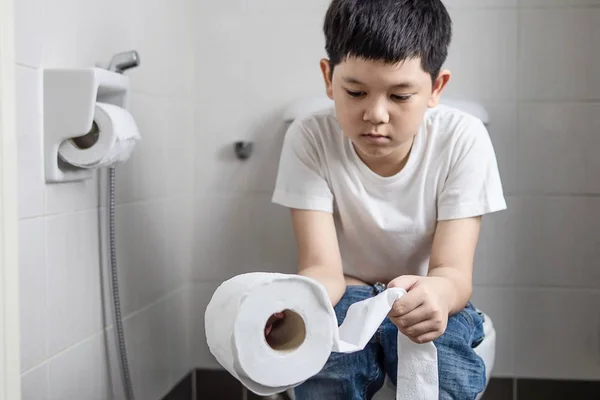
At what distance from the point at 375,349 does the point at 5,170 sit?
56cm

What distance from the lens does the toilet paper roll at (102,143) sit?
106 cm

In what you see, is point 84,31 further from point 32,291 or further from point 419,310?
point 419,310

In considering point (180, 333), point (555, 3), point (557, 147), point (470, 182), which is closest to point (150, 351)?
point (180, 333)

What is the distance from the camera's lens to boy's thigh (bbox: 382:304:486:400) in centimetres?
108

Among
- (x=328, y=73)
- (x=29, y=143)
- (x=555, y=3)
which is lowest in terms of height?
(x=29, y=143)

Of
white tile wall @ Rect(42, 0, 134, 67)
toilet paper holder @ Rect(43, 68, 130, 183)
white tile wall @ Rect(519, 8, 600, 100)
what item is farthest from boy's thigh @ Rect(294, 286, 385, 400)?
white tile wall @ Rect(519, 8, 600, 100)

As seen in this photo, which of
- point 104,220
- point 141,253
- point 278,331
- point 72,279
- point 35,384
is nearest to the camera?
point 278,331

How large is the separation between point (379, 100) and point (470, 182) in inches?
9.7

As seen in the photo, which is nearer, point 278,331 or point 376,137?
point 278,331

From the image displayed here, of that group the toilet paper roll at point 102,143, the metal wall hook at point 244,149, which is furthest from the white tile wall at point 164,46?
the toilet paper roll at point 102,143

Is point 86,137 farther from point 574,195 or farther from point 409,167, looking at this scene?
point 574,195

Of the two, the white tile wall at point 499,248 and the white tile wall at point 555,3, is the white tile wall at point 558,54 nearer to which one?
the white tile wall at point 555,3

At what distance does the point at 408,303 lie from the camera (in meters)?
0.92

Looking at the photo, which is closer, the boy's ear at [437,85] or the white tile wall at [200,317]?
the boy's ear at [437,85]
